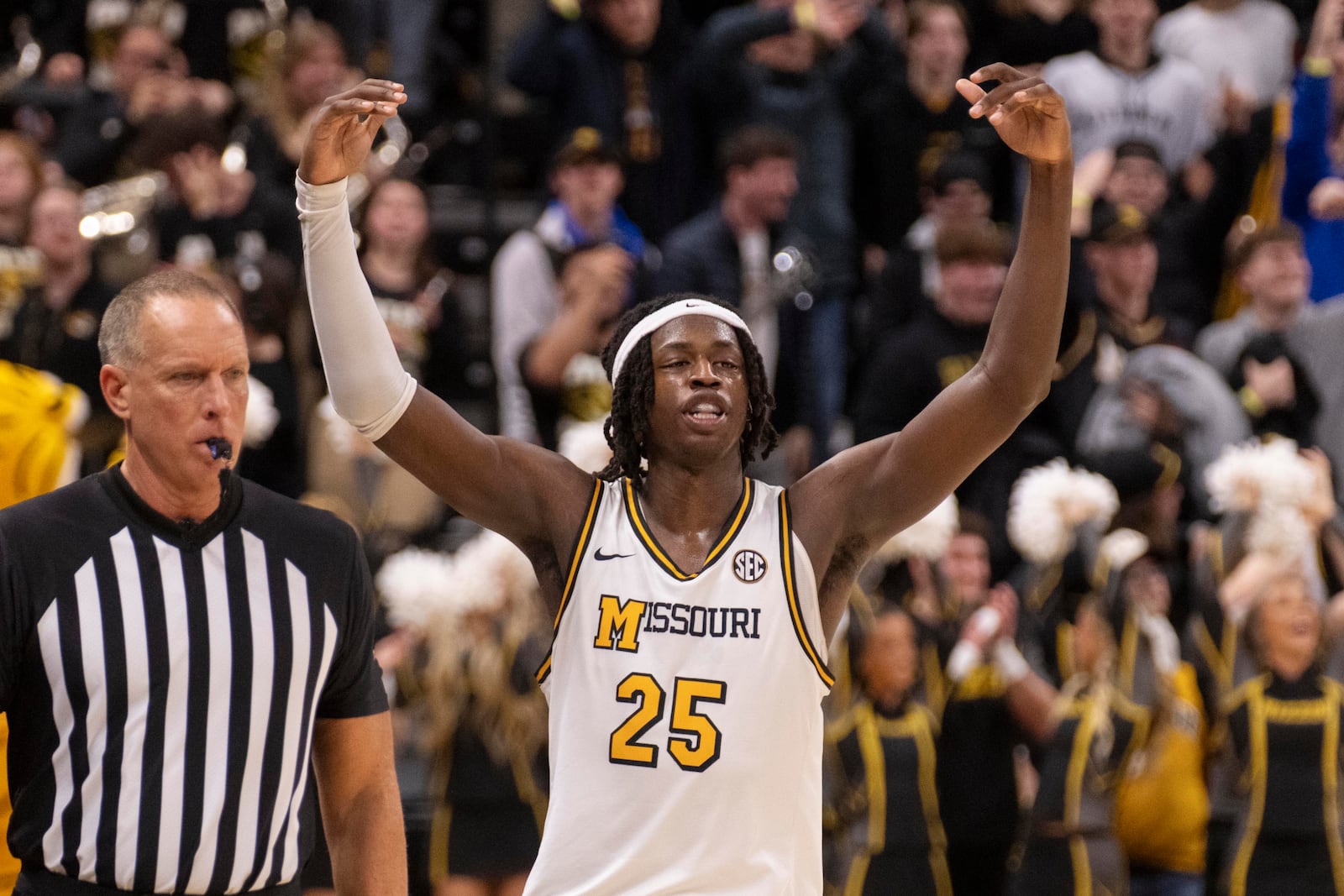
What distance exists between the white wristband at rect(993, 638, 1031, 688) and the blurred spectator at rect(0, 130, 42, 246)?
4291mm

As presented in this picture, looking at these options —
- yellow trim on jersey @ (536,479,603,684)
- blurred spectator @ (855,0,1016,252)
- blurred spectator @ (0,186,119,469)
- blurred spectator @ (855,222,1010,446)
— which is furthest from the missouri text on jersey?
blurred spectator @ (855,0,1016,252)

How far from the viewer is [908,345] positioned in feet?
26.7

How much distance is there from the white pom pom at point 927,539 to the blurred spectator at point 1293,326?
178cm

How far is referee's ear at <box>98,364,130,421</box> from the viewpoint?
131 inches

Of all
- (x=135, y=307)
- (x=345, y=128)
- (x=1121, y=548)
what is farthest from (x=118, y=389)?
(x=1121, y=548)

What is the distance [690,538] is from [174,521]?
944 millimetres

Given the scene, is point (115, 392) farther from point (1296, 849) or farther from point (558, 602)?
point (1296, 849)

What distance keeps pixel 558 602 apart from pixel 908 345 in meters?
4.87

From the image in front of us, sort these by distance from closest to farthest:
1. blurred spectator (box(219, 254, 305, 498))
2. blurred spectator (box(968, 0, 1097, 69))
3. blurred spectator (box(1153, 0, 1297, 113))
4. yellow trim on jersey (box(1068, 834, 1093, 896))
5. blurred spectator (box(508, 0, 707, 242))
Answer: yellow trim on jersey (box(1068, 834, 1093, 896)) < blurred spectator (box(219, 254, 305, 498)) < blurred spectator (box(508, 0, 707, 242)) < blurred spectator (box(968, 0, 1097, 69)) < blurred spectator (box(1153, 0, 1297, 113))

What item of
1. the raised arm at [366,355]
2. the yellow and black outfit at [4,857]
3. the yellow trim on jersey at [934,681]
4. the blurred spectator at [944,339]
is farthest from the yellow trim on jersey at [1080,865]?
the yellow and black outfit at [4,857]

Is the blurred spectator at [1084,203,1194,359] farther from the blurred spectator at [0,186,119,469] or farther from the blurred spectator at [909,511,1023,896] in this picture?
the blurred spectator at [0,186,119,469]

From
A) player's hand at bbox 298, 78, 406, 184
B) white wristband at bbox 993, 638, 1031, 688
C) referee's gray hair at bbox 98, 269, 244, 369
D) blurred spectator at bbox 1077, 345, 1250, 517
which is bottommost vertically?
white wristband at bbox 993, 638, 1031, 688

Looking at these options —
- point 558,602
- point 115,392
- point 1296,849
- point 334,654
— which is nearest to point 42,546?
point 115,392

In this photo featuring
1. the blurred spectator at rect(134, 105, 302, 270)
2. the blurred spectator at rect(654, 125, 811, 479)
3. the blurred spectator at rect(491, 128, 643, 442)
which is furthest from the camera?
the blurred spectator at rect(654, 125, 811, 479)
